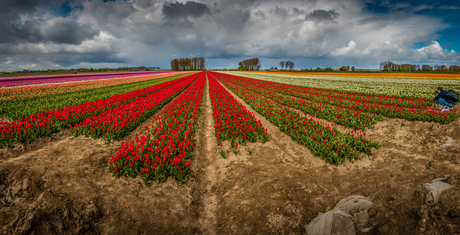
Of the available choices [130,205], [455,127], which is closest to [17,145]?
[130,205]

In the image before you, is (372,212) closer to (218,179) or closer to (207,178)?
(218,179)

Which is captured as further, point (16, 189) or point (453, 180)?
point (16, 189)

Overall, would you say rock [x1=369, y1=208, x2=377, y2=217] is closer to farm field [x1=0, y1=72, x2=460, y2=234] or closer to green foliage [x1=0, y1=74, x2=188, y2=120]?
farm field [x1=0, y1=72, x2=460, y2=234]

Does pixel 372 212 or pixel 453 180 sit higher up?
pixel 453 180

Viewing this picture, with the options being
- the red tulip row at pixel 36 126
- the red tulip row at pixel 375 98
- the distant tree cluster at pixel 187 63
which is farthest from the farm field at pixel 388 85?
the distant tree cluster at pixel 187 63

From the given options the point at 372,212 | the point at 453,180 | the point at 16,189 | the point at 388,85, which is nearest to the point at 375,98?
the point at 453,180

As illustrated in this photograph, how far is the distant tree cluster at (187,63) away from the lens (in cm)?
17010

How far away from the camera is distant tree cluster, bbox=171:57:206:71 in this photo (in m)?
170

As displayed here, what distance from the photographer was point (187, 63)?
576ft

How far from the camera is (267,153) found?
6695 mm

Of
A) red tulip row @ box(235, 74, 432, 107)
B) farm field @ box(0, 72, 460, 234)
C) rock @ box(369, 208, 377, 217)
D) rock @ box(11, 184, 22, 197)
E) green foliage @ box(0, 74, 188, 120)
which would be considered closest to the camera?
rock @ box(369, 208, 377, 217)

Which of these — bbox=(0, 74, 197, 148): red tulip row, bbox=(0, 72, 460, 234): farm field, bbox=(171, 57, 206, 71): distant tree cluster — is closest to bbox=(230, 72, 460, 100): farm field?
bbox=(0, 72, 460, 234): farm field

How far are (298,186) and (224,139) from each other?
3799 mm

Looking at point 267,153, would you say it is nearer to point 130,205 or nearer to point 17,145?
point 130,205
